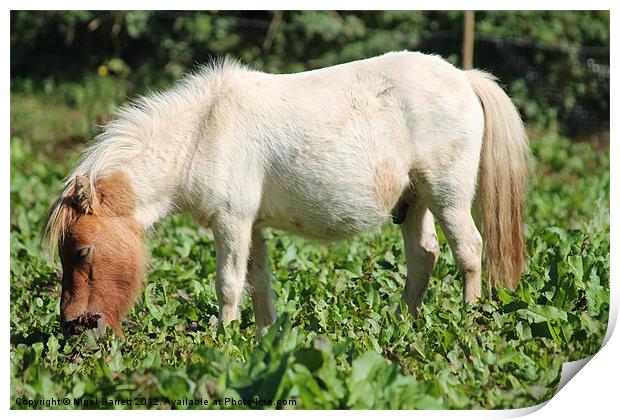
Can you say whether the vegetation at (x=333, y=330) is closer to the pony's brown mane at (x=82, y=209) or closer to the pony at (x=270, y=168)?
the pony at (x=270, y=168)

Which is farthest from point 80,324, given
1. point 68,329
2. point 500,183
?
point 500,183

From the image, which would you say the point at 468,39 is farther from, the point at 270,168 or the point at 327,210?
the point at 270,168

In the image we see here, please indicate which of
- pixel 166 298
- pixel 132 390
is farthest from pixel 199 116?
pixel 132 390

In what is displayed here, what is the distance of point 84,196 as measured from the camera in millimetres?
4961

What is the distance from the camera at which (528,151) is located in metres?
5.78

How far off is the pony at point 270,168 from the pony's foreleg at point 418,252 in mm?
218

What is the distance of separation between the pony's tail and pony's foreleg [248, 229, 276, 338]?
1458 millimetres

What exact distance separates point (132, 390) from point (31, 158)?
7082mm

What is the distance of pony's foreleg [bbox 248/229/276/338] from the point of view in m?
5.46

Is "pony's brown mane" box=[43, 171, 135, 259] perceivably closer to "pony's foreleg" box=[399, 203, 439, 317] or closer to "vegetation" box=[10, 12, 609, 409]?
"vegetation" box=[10, 12, 609, 409]

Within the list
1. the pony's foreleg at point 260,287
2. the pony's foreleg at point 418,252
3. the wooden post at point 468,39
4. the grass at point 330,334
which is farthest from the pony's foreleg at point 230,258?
the wooden post at point 468,39

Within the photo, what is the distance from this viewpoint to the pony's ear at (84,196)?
16.1 ft

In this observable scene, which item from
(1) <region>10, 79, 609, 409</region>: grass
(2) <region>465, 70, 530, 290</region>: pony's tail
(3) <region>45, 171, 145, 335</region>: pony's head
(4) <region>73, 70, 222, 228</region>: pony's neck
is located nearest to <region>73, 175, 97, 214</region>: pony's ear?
(3) <region>45, 171, 145, 335</region>: pony's head

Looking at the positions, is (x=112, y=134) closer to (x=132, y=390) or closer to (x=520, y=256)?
(x=132, y=390)
